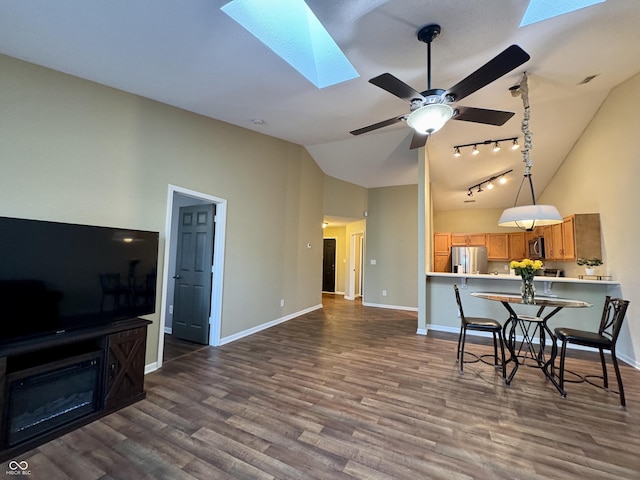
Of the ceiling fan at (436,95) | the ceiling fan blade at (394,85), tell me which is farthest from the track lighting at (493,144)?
the ceiling fan blade at (394,85)

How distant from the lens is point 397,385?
9.29 ft

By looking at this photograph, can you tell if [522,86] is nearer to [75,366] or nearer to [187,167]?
[187,167]

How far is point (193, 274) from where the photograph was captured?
4.18 metres

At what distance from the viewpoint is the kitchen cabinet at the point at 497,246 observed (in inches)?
287

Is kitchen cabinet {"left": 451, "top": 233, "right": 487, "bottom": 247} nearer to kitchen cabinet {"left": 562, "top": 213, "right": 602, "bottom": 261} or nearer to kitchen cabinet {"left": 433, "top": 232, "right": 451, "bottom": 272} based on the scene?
kitchen cabinet {"left": 433, "top": 232, "right": 451, "bottom": 272}

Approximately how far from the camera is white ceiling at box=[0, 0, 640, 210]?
6.52 feet

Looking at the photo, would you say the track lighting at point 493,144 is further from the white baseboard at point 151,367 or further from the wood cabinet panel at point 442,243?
the white baseboard at point 151,367

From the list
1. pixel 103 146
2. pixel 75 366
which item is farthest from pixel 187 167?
pixel 75 366

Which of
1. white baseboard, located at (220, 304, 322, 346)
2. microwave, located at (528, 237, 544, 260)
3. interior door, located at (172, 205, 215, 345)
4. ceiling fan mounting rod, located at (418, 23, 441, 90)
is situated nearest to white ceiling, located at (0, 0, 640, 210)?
ceiling fan mounting rod, located at (418, 23, 441, 90)

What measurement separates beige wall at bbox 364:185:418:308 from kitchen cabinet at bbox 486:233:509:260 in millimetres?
2343

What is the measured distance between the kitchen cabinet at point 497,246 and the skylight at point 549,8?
242 inches

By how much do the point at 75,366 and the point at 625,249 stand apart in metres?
6.25

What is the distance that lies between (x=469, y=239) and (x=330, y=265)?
4428mm

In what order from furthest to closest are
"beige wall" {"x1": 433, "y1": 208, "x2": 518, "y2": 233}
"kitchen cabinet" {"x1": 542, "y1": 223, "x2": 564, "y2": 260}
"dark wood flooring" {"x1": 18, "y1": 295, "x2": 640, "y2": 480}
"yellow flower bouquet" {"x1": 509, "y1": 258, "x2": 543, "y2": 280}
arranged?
"beige wall" {"x1": 433, "y1": 208, "x2": 518, "y2": 233} < "kitchen cabinet" {"x1": 542, "y1": 223, "x2": 564, "y2": 260} < "yellow flower bouquet" {"x1": 509, "y1": 258, "x2": 543, "y2": 280} < "dark wood flooring" {"x1": 18, "y1": 295, "x2": 640, "y2": 480}
